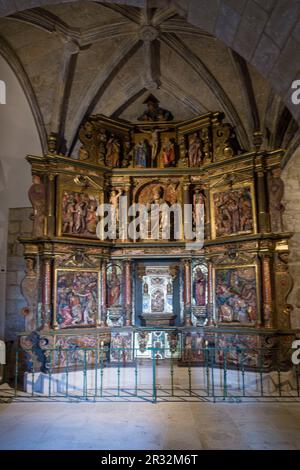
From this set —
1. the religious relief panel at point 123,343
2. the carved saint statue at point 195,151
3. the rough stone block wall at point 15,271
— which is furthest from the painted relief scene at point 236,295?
the rough stone block wall at point 15,271

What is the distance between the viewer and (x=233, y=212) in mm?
9758

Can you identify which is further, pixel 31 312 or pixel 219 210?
pixel 219 210

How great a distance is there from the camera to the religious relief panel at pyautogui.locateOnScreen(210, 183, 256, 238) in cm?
948

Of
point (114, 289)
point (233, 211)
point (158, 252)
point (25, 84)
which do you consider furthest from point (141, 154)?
point (114, 289)

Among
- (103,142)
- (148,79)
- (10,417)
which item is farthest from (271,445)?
(148,79)

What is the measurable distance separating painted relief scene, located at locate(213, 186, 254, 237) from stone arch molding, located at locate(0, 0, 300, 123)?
6038 mm

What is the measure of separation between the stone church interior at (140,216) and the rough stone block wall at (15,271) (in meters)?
0.04

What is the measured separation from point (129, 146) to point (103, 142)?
0.81 meters

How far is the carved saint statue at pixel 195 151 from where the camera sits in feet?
34.9

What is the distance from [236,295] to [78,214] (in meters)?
4.37

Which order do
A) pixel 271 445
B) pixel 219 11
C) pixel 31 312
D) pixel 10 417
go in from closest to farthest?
pixel 219 11 < pixel 271 445 < pixel 10 417 < pixel 31 312

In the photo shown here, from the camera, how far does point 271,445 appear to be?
511 cm
